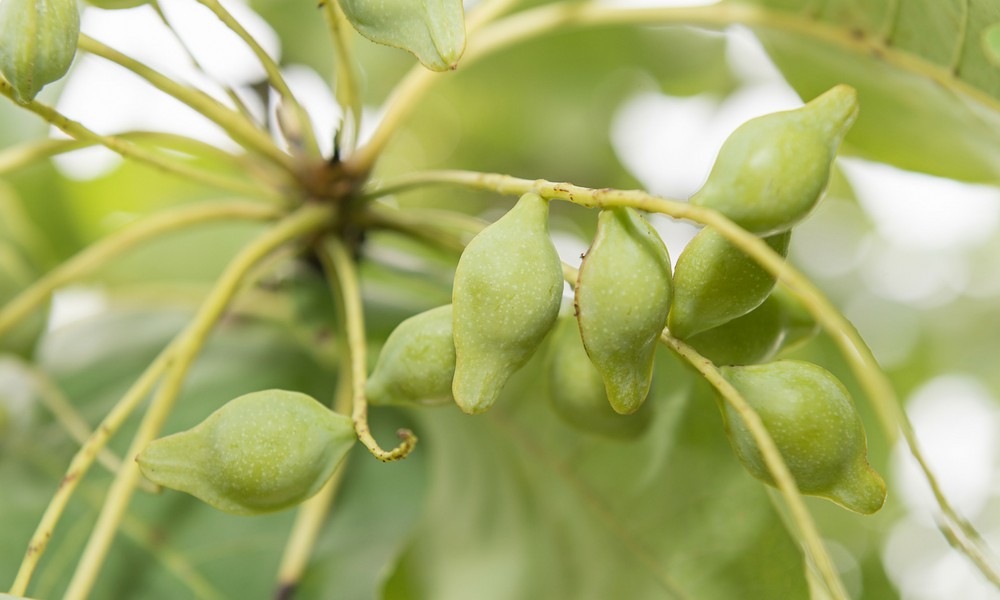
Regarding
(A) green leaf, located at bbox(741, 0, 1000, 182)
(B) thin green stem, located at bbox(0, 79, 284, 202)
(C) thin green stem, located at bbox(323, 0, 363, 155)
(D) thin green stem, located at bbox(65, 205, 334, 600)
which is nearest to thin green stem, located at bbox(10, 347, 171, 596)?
(D) thin green stem, located at bbox(65, 205, 334, 600)

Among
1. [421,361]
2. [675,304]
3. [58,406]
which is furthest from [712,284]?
[58,406]

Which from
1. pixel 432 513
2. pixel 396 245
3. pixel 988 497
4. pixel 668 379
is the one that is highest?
pixel 668 379

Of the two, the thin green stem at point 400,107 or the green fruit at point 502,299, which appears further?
the thin green stem at point 400,107

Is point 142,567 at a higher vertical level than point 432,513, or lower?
higher

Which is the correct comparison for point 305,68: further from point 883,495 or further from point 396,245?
point 883,495

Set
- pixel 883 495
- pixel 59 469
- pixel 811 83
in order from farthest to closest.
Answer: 1. pixel 811 83
2. pixel 59 469
3. pixel 883 495

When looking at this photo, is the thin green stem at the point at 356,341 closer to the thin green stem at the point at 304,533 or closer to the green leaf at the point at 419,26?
the thin green stem at the point at 304,533

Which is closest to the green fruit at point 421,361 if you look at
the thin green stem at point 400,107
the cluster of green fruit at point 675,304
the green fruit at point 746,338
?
the cluster of green fruit at point 675,304

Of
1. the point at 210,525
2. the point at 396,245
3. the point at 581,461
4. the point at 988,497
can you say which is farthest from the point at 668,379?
the point at 988,497
